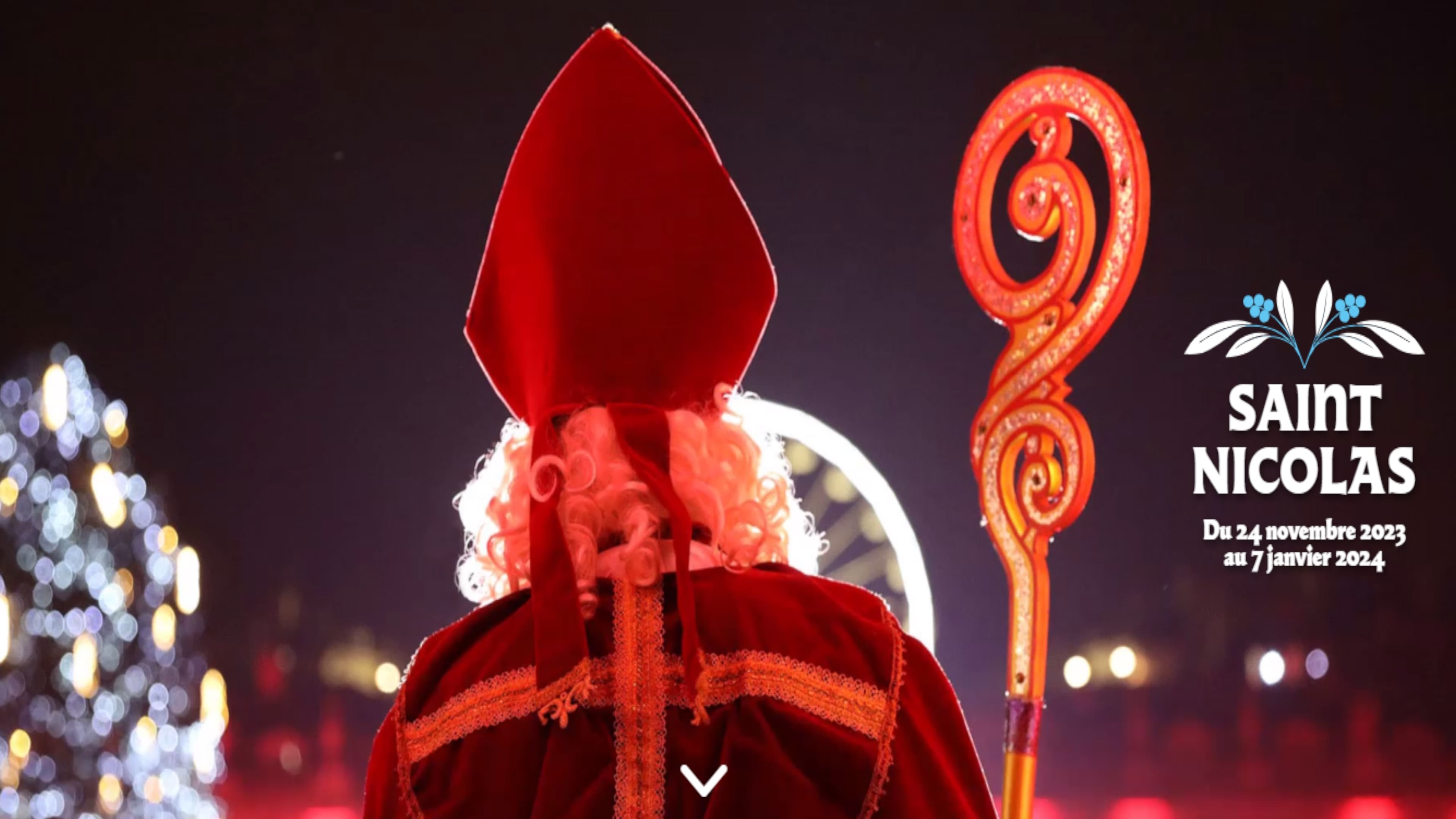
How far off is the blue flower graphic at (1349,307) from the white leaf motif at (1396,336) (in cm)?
3

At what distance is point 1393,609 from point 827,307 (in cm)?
161

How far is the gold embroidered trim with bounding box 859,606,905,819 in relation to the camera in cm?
113

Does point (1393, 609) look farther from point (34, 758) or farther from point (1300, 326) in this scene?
point (34, 758)

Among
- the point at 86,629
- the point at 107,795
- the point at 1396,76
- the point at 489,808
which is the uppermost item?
the point at 1396,76

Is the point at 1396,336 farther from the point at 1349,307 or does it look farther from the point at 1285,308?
the point at 1285,308

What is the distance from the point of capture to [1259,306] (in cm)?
338

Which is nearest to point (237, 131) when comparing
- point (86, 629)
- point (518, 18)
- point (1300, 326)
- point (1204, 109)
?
point (518, 18)

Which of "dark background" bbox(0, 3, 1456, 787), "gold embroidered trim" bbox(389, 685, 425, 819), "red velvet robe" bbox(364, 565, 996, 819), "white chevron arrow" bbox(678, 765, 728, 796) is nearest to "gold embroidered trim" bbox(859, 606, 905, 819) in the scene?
"red velvet robe" bbox(364, 565, 996, 819)

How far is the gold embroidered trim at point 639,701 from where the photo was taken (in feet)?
3.70

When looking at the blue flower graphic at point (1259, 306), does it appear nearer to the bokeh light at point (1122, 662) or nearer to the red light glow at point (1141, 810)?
the bokeh light at point (1122, 662)

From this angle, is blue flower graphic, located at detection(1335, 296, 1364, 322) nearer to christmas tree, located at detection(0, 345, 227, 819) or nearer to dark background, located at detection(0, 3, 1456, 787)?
dark background, located at detection(0, 3, 1456, 787)

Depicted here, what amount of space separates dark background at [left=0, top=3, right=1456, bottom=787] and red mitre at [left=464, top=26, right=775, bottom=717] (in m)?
2.27

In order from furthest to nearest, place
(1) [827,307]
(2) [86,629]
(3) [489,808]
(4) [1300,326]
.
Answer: (2) [86,629]
(1) [827,307]
(4) [1300,326]
(3) [489,808]

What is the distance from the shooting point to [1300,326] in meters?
3.33
